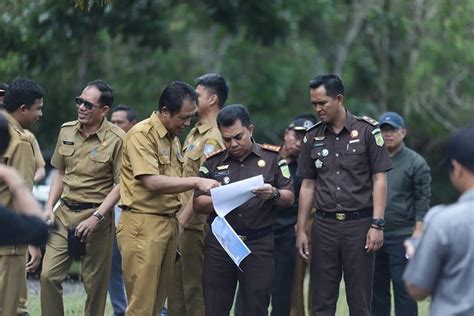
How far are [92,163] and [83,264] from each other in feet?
2.99

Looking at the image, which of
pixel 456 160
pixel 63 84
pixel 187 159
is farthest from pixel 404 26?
pixel 456 160

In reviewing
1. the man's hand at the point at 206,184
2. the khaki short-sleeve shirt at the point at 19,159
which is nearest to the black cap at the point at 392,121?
the man's hand at the point at 206,184

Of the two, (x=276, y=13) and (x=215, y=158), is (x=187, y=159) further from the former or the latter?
(x=276, y=13)

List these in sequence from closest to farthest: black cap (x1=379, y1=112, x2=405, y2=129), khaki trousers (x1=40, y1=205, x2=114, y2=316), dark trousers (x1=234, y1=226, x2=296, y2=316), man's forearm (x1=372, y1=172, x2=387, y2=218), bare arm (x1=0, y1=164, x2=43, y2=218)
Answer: bare arm (x1=0, y1=164, x2=43, y2=218)
man's forearm (x1=372, y1=172, x2=387, y2=218)
khaki trousers (x1=40, y1=205, x2=114, y2=316)
dark trousers (x1=234, y1=226, x2=296, y2=316)
black cap (x1=379, y1=112, x2=405, y2=129)

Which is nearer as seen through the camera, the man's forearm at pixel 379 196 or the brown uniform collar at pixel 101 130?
the man's forearm at pixel 379 196

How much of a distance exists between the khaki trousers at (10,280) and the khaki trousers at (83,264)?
632 millimetres

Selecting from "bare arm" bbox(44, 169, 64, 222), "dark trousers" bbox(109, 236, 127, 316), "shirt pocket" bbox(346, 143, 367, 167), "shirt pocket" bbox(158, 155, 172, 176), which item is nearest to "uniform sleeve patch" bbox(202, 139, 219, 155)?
"shirt pocket" bbox(158, 155, 172, 176)

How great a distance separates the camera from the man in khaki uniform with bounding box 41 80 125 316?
912 cm

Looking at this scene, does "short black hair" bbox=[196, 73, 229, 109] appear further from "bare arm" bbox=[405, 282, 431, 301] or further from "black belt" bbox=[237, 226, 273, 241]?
"bare arm" bbox=[405, 282, 431, 301]

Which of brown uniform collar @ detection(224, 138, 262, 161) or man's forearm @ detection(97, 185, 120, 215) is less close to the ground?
brown uniform collar @ detection(224, 138, 262, 161)

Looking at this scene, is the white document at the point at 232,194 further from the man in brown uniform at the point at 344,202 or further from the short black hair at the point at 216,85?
the short black hair at the point at 216,85

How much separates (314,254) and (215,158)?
115cm

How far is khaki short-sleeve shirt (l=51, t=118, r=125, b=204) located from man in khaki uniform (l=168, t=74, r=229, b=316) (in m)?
0.64

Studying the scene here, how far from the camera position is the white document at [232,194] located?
8.16 meters
